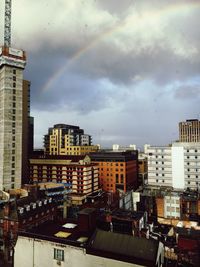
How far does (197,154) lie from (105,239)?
8487cm

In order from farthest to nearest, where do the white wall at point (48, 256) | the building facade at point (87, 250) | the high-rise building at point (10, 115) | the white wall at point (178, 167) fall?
the white wall at point (178, 167) → the high-rise building at point (10, 115) → the white wall at point (48, 256) → the building facade at point (87, 250)

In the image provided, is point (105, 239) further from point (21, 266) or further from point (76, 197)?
point (76, 197)

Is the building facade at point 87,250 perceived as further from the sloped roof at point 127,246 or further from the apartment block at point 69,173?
the apartment block at point 69,173

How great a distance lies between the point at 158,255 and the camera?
1035 inches

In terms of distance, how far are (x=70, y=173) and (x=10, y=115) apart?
35.9 metres

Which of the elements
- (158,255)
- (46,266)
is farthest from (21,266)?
(158,255)

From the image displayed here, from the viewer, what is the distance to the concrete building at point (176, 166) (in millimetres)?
102125

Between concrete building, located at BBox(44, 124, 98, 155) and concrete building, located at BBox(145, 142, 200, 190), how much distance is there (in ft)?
218

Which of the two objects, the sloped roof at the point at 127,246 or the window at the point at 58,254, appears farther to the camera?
the window at the point at 58,254

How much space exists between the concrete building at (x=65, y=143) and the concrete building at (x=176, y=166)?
6654 centimetres

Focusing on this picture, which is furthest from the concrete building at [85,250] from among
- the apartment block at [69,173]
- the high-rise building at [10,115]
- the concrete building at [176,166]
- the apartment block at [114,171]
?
the apartment block at [114,171]

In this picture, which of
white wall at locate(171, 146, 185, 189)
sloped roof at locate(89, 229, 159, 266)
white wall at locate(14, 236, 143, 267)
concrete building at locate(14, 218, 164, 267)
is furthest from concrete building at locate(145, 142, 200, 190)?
white wall at locate(14, 236, 143, 267)

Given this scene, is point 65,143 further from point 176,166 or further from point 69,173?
point 176,166

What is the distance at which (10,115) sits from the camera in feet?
294
